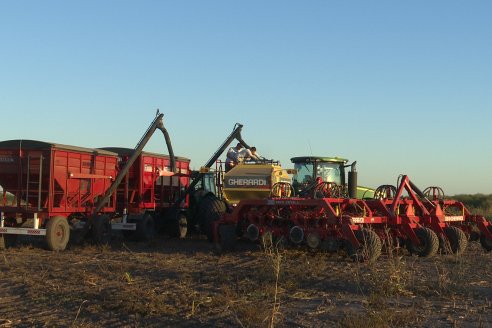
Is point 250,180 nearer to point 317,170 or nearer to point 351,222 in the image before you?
point 317,170

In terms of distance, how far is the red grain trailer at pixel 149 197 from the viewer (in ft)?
56.0


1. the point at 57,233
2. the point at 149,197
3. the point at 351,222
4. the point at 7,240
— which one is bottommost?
the point at 7,240

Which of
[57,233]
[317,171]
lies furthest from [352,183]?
[57,233]

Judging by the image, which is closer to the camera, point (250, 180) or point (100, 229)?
point (250, 180)

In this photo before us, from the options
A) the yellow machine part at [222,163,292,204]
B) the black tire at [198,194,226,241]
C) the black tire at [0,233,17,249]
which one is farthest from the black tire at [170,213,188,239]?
the black tire at [0,233,17,249]

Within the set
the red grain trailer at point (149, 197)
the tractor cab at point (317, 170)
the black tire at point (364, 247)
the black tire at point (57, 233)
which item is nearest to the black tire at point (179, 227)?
the red grain trailer at point (149, 197)

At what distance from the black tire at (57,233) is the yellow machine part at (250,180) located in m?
3.89

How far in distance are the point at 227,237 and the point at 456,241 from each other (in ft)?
16.2

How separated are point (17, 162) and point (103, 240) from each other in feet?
9.58

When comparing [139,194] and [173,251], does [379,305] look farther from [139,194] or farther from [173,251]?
[139,194]

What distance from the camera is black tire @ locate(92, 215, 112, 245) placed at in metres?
15.5

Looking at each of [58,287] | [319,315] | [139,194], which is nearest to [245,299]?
[319,315]

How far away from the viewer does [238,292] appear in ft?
27.9

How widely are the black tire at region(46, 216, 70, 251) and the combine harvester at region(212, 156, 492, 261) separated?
3638 mm
